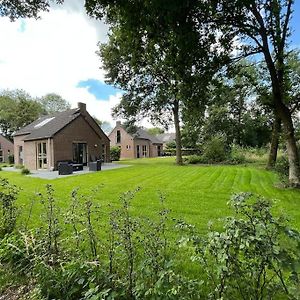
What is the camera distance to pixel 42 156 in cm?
2158

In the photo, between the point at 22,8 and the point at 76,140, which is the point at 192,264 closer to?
the point at 22,8

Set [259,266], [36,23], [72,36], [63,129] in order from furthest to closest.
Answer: [63,129]
[72,36]
[36,23]
[259,266]

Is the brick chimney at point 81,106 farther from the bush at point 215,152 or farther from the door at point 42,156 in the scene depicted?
the bush at point 215,152

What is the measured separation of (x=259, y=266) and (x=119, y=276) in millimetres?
1602

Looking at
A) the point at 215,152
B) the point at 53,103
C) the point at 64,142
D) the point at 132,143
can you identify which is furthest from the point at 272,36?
the point at 53,103

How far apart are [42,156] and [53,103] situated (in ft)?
→ 121

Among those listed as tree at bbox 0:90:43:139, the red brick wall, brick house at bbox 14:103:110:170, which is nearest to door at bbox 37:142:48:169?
brick house at bbox 14:103:110:170

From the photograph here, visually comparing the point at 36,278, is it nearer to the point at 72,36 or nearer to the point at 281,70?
the point at 72,36

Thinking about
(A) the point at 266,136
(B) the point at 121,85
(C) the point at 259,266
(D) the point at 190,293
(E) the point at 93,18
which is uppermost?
(B) the point at 121,85

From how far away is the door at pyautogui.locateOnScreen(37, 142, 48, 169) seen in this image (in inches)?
840

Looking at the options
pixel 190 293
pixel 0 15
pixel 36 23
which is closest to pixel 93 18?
pixel 36 23

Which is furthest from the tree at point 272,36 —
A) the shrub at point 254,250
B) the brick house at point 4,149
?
the brick house at point 4,149

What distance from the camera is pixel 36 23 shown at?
271 inches

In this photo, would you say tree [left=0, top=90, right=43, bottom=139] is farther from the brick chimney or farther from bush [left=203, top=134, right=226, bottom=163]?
bush [left=203, top=134, right=226, bottom=163]
